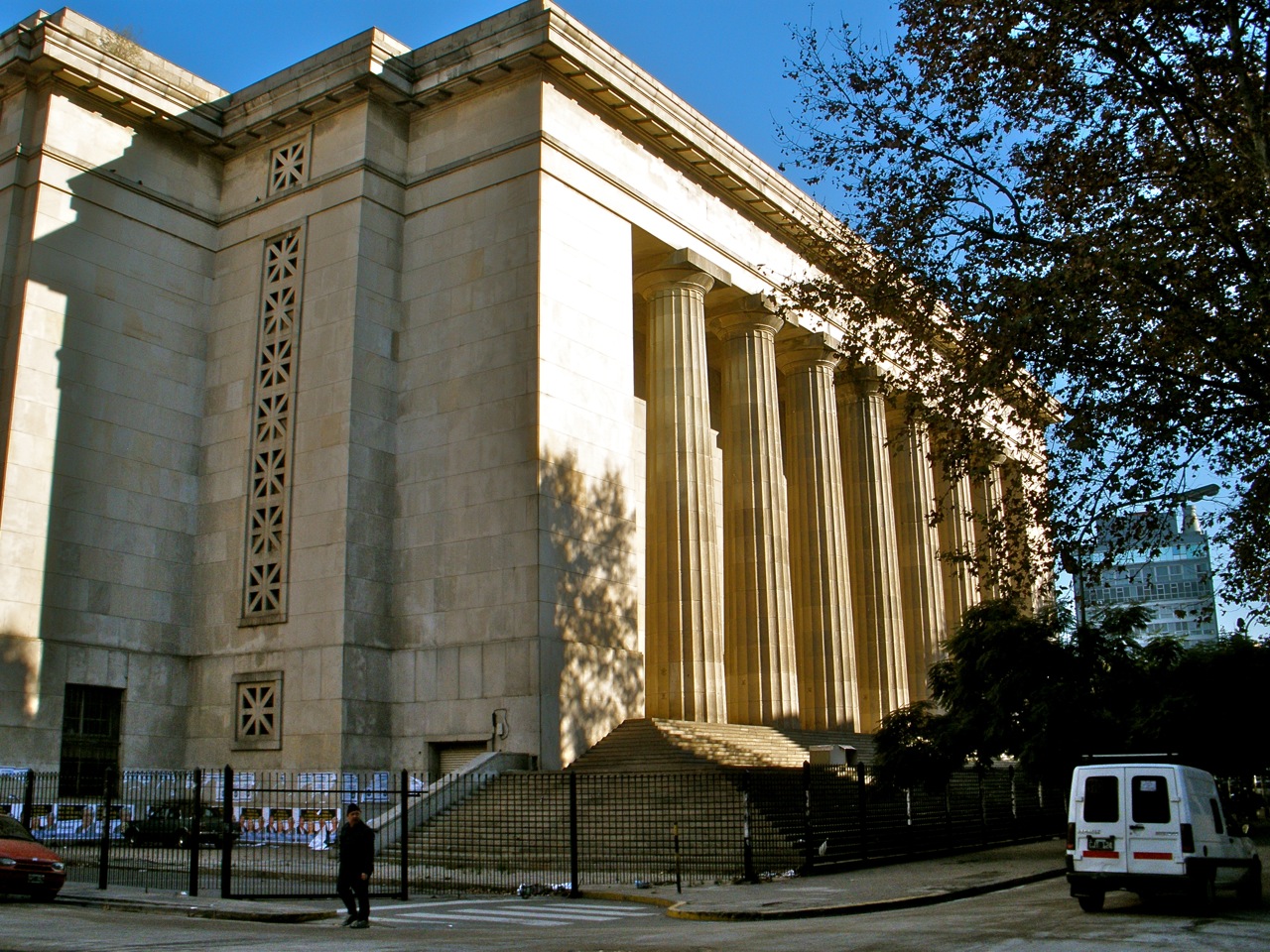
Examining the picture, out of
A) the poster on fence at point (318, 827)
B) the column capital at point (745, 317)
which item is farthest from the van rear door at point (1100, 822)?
the column capital at point (745, 317)

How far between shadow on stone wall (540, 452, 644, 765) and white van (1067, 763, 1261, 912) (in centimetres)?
1598

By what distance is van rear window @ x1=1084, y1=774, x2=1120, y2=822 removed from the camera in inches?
634

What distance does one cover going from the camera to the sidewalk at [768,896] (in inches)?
669

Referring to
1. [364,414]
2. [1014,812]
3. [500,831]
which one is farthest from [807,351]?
[500,831]

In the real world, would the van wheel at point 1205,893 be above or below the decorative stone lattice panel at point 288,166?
below

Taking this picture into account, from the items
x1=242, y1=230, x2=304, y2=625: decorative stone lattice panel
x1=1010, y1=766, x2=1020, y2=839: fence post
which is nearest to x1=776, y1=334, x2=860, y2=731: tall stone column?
x1=1010, y1=766, x2=1020, y2=839: fence post

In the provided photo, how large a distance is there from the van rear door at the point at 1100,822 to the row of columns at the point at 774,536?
50.9 feet

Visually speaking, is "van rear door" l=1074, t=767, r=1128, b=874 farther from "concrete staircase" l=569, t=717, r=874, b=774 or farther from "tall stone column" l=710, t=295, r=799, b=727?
"tall stone column" l=710, t=295, r=799, b=727

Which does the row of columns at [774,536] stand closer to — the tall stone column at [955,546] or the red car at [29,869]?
the tall stone column at [955,546]

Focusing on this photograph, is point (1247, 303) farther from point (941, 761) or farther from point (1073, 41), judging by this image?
point (941, 761)

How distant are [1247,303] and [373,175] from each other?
2425 centimetres

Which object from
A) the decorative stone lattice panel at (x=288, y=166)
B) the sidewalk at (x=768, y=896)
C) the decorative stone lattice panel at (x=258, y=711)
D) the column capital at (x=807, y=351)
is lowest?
the sidewalk at (x=768, y=896)

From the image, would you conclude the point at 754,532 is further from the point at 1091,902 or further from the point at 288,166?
the point at 1091,902

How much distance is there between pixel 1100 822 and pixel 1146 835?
0.56 metres
